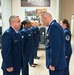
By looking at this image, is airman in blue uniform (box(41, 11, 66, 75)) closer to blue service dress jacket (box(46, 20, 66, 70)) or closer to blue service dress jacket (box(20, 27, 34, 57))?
blue service dress jacket (box(46, 20, 66, 70))

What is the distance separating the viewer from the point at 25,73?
14.0ft

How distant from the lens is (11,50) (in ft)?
9.47

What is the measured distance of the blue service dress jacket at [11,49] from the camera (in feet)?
9.16

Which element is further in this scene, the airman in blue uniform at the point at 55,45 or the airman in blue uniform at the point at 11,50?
the airman in blue uniform at the point at 11,50

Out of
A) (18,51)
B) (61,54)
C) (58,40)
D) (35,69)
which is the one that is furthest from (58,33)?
(35,69)

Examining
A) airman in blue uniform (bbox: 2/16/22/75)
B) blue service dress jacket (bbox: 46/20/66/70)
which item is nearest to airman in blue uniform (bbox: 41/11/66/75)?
blue service dress jacket (bbox: 46/20/66/70)

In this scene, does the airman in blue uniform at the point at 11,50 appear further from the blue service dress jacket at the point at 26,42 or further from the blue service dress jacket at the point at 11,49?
the blue service dress jacket at the point at 26,42

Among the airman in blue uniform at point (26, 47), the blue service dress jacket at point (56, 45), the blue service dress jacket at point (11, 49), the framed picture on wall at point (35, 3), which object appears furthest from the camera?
the framed picture on wall at point (35, 3)

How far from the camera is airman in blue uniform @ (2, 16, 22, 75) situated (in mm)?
2797

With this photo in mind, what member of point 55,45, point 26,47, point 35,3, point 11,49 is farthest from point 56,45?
point 35,3

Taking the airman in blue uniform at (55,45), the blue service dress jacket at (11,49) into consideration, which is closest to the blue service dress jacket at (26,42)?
the blue service dress jacket at (11,49)

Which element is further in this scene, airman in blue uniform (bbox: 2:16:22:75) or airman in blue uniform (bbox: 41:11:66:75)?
airman in blue uniform (bbox: 2:16:22:75)

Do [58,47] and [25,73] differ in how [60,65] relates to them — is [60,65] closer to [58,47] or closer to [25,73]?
[58,47]

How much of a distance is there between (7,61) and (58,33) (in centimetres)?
89
